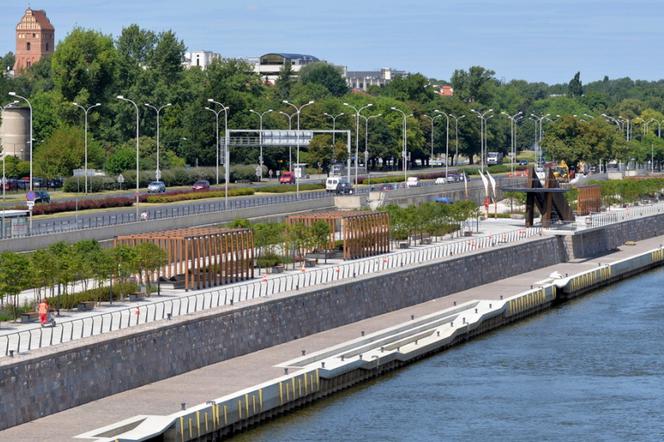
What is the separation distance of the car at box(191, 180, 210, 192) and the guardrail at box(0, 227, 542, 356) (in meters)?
40.9

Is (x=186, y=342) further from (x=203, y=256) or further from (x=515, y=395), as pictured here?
(x=203, y=256)

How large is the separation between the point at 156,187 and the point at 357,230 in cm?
4580

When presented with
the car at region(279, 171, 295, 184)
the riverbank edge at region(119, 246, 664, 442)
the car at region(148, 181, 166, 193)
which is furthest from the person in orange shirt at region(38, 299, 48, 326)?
the car at region(279, 171, 295, 184)

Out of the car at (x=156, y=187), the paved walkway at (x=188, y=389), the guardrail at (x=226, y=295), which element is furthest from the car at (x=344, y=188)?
the paved walkway at (x=188, y=389)

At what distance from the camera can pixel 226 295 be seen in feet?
210

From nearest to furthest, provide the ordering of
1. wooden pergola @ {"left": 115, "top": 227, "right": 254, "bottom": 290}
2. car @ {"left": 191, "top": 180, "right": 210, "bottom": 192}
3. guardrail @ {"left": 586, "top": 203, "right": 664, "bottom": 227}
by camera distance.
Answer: wooden pergola @ {"left": 115, "top": 227, "right": 254, "bottom": 290}, guardrail @ {"left": 586, "top": 203, "right": 664, "bottom": 227}, car @ {"left": 191, "top": 180, "right": 210, "bottom": 192}

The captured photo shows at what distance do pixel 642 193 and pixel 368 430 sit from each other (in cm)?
10086

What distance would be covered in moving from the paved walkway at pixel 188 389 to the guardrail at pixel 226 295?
2556 millimetres

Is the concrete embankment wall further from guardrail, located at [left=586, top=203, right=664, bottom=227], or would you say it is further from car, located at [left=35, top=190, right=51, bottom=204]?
car, located at [left=35, top=190, right=51, bottom=204]

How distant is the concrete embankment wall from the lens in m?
47.1

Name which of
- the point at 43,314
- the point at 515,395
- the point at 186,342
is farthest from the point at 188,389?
the point at 515,395

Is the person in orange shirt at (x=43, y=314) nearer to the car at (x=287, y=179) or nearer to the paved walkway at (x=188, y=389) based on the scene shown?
the paved walkway at (x=188, y=389)

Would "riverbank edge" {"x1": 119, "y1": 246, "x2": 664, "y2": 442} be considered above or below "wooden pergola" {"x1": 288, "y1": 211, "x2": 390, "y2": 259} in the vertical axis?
below

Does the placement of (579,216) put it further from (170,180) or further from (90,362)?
(90,362)
